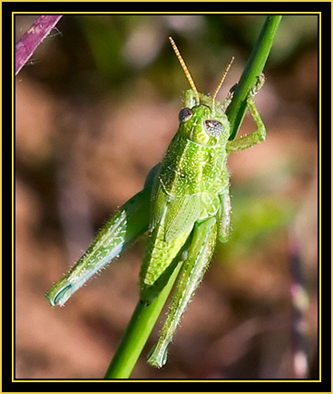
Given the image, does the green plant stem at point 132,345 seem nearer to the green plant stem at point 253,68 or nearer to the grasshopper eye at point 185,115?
the green plant stem at point 253,68

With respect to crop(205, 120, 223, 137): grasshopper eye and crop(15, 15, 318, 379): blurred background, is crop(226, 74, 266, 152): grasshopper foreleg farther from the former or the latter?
crop(15, 15, 318, 379): blurred background

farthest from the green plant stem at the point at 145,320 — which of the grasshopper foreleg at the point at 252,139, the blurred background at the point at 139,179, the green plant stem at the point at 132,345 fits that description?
the blurred background at the point at 139,179

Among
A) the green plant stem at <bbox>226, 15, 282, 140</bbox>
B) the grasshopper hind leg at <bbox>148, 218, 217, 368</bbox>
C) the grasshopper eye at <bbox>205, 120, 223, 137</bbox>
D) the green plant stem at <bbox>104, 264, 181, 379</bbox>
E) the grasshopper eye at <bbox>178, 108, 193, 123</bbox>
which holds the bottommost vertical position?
the green plant stem at <bbox>104, 264, 181, 379</bbox>

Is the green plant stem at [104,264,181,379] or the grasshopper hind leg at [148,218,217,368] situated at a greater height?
the grasshopper hind leg at [148,218,217,368]

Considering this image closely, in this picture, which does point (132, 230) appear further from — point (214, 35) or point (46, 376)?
point (46, 376)

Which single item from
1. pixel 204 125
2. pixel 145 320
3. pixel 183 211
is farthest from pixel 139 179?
pixel 145 320

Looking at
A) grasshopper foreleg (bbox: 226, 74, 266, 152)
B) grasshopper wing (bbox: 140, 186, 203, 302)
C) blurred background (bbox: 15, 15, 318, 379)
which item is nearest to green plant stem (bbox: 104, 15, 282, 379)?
grasshopper foreleg (bbox: 226, 74, 266, 152)

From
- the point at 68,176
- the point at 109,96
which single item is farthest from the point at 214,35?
the point at 68,176
